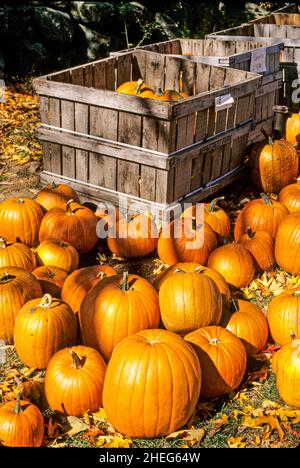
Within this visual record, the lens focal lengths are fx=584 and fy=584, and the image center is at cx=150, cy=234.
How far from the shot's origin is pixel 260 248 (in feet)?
17.9

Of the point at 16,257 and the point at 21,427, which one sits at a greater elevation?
the point at 16,257

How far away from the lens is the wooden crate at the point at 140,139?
5.69 meters

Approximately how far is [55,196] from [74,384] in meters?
2.62

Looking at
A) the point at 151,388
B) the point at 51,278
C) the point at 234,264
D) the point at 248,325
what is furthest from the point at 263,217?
the point at 151,388

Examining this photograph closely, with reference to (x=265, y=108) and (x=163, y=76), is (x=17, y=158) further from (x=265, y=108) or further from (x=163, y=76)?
(x=265, y=108)

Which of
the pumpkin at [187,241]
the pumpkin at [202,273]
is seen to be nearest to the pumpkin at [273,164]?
→ the pumpkin at [187,241]

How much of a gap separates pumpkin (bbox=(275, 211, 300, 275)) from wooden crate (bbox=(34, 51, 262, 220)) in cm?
115

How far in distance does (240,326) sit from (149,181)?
6.81 ft

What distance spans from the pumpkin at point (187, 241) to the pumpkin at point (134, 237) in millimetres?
224

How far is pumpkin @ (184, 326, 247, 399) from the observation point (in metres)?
3.87

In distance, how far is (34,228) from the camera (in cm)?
566

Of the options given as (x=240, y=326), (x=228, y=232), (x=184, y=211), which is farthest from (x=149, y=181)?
(x=240, y=326)

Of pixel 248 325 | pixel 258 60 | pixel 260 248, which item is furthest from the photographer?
pixel 258 60

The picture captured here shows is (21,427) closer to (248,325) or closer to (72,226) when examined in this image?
(248,325)
